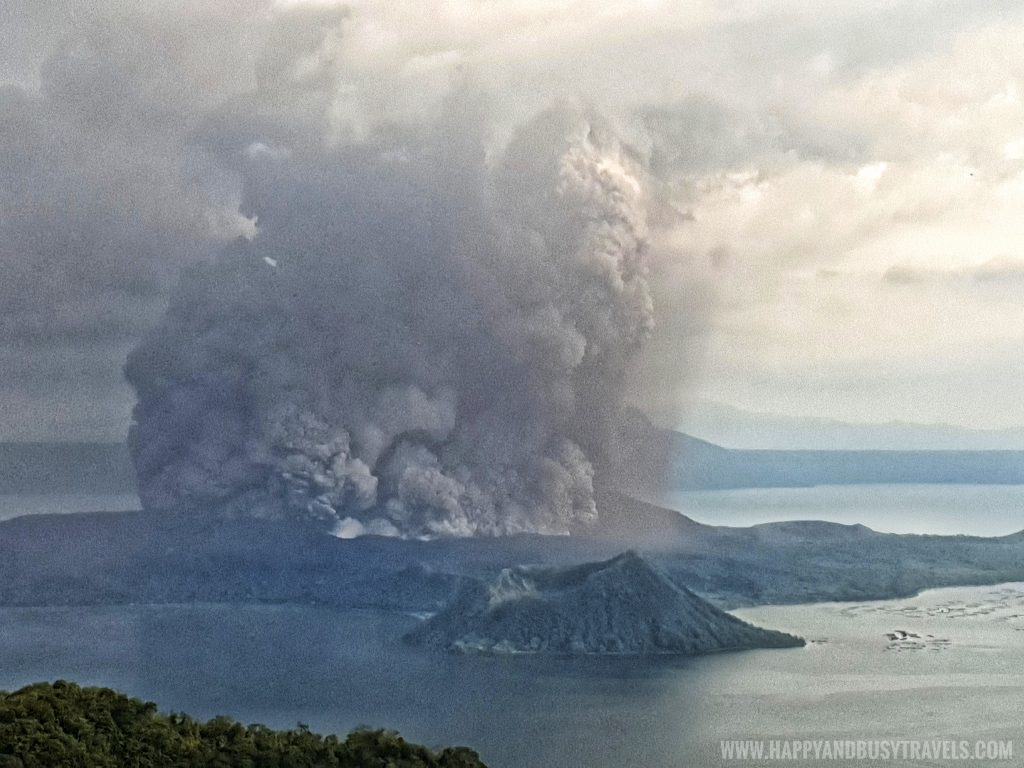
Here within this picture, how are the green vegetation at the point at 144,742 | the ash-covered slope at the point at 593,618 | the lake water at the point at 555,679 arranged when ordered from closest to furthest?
the green vegetation at the point at 144,742 → the lake water at the point at 555,679 → the ash-covered slope at the point at 593,618

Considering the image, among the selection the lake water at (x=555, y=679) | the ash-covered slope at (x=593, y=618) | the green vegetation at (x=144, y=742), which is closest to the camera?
the green vegetation at (x=144, y=742)

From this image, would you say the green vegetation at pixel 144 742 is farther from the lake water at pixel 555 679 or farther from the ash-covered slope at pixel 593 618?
the ash-covered slope at pixel 593 618

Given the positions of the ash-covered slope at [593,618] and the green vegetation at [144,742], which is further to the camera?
the ash-covered slope at [593,618]

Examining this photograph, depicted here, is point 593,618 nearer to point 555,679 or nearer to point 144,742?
point 555,679

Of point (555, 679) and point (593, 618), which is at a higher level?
point (593, 618)

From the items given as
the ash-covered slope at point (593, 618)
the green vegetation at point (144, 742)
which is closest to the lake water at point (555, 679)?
the ash-covered slope at point (593, 618)

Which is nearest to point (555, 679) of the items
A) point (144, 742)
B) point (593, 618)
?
point (593, 618)

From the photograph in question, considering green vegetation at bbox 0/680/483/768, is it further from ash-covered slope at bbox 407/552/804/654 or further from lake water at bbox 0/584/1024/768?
ash-covered slope at bbox 407/552/804/654
